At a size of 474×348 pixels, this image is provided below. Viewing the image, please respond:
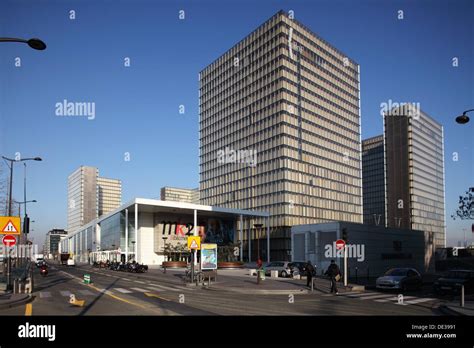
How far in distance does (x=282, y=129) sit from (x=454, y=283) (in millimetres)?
77209

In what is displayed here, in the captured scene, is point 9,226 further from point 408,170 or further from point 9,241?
point 408,170

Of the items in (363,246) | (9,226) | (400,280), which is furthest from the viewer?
(363,246)

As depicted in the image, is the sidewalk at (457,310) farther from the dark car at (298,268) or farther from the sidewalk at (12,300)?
the dark car at (298,268)

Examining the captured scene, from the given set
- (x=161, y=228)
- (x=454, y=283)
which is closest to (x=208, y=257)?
(x=454, y=283)

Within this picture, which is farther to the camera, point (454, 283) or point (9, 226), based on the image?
point (454, 283)

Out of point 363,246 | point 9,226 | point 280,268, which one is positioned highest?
point 9,226

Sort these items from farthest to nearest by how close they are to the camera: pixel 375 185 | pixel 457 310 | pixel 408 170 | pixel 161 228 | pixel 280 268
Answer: pixel 375 185
pixel 408 170
pixel 161 228
pixel 280 268
pixel 457 310

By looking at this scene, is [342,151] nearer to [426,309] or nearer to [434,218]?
[434,218]

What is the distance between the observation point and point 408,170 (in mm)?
164500

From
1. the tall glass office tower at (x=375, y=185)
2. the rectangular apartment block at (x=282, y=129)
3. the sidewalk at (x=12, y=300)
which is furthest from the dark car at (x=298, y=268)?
the tall glass office tower at (x=375, y=185)

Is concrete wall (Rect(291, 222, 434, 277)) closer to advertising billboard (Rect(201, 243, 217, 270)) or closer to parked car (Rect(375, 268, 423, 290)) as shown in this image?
advertising billboard (Rect(201, 243, 217, 270))

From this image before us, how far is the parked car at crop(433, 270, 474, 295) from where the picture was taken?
83.8ft

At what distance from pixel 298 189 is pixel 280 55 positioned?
3060cm

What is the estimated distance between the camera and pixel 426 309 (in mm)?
18781
